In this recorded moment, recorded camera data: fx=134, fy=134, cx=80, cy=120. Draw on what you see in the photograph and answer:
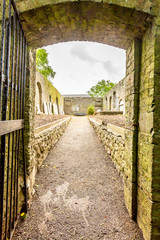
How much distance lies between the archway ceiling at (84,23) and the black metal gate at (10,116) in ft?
0.92

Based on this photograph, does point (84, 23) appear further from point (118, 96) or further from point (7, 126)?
point (118, 96)

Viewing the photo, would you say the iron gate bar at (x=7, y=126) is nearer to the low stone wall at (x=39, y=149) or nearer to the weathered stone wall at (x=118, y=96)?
the low stone wall at (x=39, y=149)

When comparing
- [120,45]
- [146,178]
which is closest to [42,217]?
[146,178]

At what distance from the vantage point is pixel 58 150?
5234 millimetres

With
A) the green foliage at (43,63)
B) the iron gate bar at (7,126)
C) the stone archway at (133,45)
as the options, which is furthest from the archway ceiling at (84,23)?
the green foliage at (43,63)

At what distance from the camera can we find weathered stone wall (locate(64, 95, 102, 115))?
81.8 feet

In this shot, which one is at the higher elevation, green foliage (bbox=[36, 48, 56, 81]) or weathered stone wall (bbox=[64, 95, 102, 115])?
green foliage (bbox=[36, 48, 56, 81])

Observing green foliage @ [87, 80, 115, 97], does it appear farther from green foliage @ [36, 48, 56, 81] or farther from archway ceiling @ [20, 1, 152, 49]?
archway ceiling @ [20, 1, 152, 49]

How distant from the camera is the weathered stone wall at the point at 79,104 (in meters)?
24.9

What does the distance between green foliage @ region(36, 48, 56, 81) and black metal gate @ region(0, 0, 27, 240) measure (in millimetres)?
19408

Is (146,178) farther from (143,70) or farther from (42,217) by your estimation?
(42,217)

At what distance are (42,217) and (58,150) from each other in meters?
3.01

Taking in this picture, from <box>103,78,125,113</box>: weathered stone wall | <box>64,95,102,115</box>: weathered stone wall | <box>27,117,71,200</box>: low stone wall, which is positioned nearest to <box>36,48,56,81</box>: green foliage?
<box>64,95,102,115</box>: weathered stone wall

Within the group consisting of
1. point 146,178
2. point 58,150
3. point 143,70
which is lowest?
point 58,150
